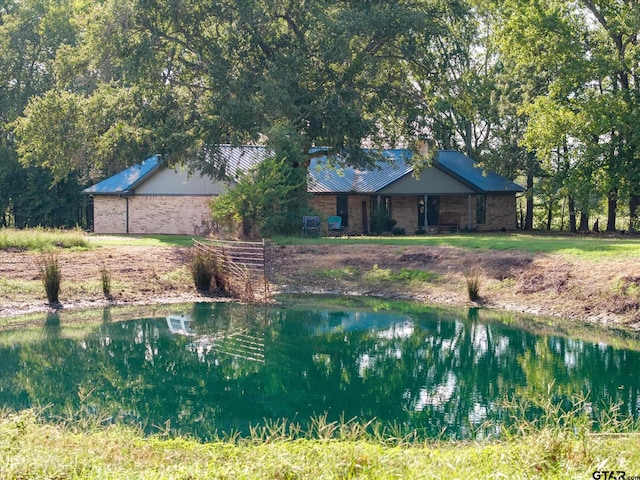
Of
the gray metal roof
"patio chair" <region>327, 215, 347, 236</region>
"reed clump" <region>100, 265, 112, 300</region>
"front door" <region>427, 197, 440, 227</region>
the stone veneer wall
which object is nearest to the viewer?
"reed clump" <region>100, 265, 112, 300</region>

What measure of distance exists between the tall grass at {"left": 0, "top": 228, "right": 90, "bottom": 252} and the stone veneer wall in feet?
34.6

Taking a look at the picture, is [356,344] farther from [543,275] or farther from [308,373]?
[543,275]

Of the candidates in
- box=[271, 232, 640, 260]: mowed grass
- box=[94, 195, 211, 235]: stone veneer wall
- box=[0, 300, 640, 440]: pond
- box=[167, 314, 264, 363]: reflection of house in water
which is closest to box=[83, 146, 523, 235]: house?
box=[94, 195, 211, 235]: stone veneer wall

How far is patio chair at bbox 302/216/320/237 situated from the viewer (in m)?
29.0

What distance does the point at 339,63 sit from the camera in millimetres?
30125

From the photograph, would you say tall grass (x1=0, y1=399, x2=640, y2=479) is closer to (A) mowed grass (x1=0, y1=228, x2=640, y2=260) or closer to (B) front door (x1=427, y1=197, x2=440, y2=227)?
(A) mowed grass (x1=0, y1=228, x2=640, y2=260)

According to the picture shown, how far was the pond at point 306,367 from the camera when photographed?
32.6 ft

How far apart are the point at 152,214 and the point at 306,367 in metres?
25.2

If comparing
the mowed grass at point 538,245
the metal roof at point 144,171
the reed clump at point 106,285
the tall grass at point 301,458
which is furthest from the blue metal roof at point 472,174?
the tall grass at point 301,458

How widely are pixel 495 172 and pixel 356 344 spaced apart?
26577 millimetres

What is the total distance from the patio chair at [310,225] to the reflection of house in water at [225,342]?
12247mm

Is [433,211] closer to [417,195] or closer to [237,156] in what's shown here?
[417,195]

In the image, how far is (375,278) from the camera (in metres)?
→ 21.9

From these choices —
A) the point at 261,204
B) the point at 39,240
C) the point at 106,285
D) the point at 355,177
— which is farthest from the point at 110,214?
the point at 106,285
